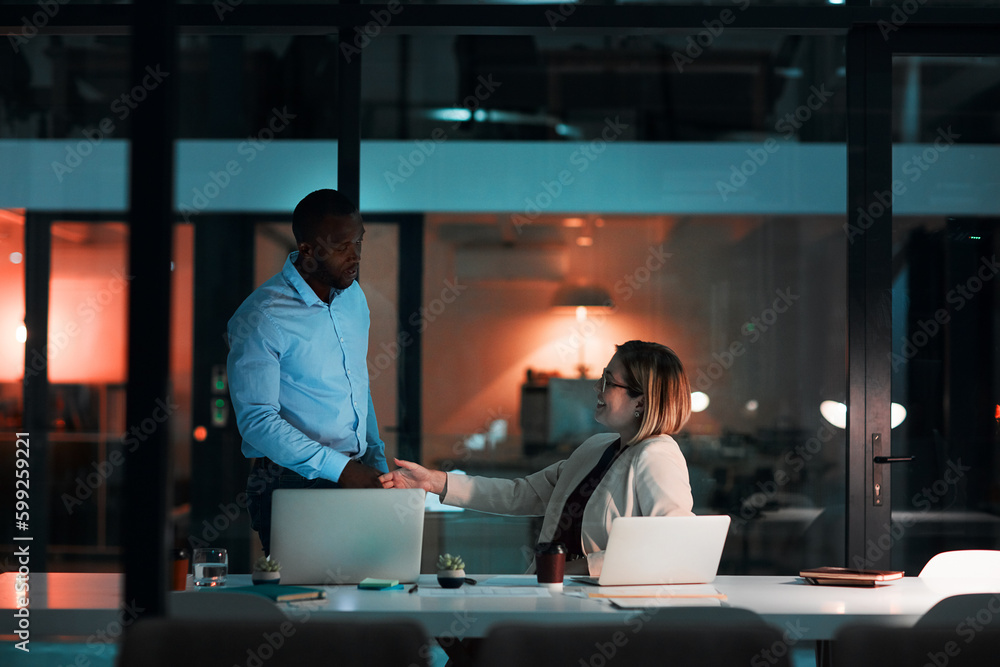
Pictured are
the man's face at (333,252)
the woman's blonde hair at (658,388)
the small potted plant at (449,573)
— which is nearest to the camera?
the small potted plant at (449,573)

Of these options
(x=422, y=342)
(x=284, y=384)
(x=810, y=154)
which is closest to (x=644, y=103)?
(x=810, y=154)

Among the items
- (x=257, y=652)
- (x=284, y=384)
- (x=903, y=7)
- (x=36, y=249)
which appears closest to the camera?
(x=257, y=652)

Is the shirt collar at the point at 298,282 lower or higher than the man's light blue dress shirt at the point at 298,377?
higher

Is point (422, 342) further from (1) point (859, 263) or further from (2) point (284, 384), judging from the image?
(1) point (859, 263)

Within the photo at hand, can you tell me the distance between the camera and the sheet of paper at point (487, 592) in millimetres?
2449

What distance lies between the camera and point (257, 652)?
1444 mm

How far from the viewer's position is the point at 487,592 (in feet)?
8.18

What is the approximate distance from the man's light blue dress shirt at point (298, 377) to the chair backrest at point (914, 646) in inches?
78.8

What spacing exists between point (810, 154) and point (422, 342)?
2518mm
